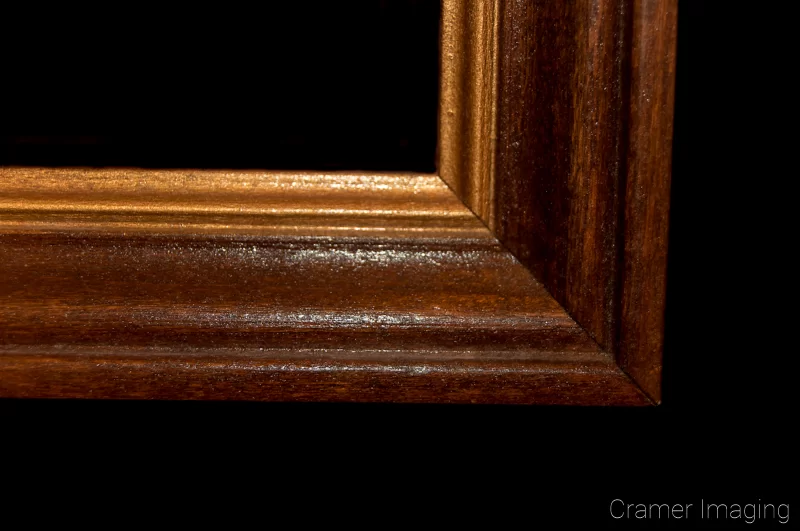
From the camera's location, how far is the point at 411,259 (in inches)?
11.0

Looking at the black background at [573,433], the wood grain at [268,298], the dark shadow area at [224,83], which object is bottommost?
the black background at [573,433]

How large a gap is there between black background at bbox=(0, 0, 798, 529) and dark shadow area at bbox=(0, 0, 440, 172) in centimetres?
14

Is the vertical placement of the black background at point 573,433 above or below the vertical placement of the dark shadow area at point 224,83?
below

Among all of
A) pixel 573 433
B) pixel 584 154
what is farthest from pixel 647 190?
pixel 573 433

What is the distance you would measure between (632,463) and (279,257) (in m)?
0.22

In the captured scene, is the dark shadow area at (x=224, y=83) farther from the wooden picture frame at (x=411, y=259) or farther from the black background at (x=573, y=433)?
the black background at (x=573, y=433)

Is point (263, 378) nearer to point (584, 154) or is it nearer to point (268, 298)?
point (268, 298)

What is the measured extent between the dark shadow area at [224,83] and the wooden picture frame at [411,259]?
0.02m

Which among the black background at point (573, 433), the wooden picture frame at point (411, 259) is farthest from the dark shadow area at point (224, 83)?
the black background at point (573, 433)

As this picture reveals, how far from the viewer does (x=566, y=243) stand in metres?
Answer: 0.28

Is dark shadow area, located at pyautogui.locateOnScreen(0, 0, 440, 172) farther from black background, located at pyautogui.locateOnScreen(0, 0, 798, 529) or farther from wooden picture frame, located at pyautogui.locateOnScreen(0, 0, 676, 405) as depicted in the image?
black background, located at pyautogui.locateOnScreen(0, 0, 798, 529)

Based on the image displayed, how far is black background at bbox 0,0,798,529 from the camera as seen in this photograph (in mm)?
301

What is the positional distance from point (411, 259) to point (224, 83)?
0.44ft

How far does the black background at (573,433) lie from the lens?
0.99ft
